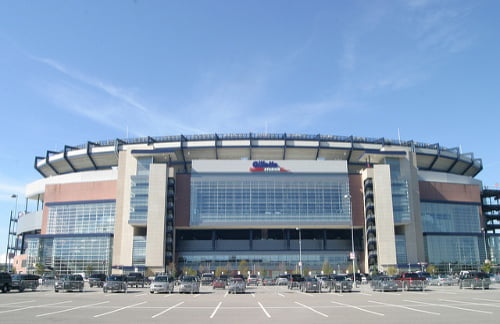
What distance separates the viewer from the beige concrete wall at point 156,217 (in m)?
94.2

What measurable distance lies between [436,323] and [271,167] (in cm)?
8364

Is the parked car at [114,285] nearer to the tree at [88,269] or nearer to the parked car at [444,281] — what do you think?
the parked car at [444,281]

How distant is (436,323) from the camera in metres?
17.6

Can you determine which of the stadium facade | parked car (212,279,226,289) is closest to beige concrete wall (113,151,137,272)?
the stadium facade

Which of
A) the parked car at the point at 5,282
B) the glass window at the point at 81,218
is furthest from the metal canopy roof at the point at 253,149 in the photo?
the parked car at the point at 5,282

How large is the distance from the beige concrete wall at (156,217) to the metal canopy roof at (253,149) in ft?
19.6

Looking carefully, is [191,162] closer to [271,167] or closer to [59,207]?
[271,167]

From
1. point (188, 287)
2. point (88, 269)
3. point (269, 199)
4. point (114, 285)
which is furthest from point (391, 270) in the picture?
point (88, 269)

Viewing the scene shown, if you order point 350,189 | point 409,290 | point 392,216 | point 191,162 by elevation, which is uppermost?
point 191,162

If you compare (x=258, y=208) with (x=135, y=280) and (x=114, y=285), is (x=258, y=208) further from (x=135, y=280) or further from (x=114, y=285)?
(x=114, y=285)

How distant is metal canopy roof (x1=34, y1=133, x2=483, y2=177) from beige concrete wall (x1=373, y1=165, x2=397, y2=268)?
6050mm

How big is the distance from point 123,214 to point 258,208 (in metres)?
31.8

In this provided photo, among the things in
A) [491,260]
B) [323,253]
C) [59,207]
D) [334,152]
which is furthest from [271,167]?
[491,260]

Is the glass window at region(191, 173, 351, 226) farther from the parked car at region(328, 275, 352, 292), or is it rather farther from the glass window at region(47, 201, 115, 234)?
the parked car at region(328, 275, 352, 292)
